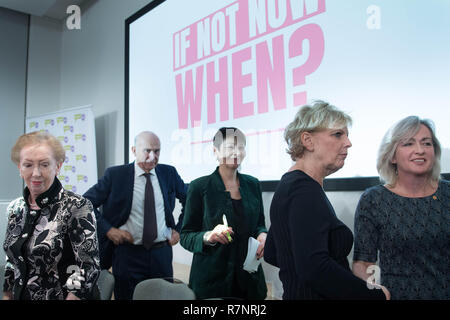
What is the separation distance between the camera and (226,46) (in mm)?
2965

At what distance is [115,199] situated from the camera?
90.2 inches

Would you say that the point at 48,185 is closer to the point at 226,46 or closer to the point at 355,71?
the point at 355,71

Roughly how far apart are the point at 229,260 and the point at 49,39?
502 centimetres

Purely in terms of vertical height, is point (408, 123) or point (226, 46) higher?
point (226, 46)

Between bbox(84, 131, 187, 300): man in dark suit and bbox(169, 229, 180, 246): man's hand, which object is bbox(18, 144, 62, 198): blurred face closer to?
bbox(84, 131, 187, 300): man in dark suit

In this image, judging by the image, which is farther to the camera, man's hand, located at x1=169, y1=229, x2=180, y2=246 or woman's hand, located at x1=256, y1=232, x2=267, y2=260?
man's hand, located at x1=169, y1=229, x2=180, y2=246

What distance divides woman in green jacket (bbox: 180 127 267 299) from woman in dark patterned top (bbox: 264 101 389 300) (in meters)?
0.36

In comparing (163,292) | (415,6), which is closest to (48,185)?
(163,292)

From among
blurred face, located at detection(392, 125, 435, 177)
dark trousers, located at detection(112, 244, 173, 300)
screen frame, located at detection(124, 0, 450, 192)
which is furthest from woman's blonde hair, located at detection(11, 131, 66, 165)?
screen frame, located at detection(124, 0, 450, 192)

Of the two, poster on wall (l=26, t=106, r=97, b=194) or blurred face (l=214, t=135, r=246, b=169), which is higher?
poster on wall (l=26, t=106, r=97, b=194)

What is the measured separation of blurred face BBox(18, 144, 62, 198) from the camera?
1.29 meters

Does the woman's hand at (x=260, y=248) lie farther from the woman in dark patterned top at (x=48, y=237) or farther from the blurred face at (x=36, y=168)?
the blurred face at (x=36, y=168)

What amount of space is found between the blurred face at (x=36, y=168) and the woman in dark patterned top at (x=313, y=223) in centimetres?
79

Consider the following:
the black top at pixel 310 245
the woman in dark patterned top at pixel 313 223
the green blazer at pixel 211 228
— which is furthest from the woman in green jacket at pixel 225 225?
the black top at pixel 310 245
